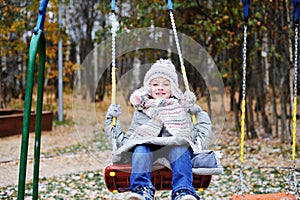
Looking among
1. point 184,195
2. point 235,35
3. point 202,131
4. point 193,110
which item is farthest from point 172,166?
point 235,35

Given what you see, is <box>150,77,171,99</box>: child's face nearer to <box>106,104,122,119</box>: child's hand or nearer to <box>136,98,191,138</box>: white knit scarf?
<box>136,98,191,138</box>: white knit scarf

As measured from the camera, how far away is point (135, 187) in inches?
123

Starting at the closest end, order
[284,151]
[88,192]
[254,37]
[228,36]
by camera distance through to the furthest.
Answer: [88,192], [284,151], [228,36], [254,37]

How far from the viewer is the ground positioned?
5.60m

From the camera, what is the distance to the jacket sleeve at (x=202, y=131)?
367 cm

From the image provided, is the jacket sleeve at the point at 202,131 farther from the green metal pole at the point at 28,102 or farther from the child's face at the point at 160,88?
the green metal pole at the point at 28,102

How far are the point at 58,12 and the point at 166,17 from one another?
343 centimetres

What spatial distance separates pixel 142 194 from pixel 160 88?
39.1 inches

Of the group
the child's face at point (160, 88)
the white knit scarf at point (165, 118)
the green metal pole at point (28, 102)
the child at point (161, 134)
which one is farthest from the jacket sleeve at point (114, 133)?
the green metal pole at point (28, 102)

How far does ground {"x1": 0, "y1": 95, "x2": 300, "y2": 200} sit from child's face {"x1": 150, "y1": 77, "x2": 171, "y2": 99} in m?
0.89

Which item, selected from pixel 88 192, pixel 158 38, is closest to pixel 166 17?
pixel 158 38

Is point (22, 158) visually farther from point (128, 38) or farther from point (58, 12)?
point (58, 12)

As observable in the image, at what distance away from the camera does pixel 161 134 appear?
363cm

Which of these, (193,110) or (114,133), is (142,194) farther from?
(193,110)
